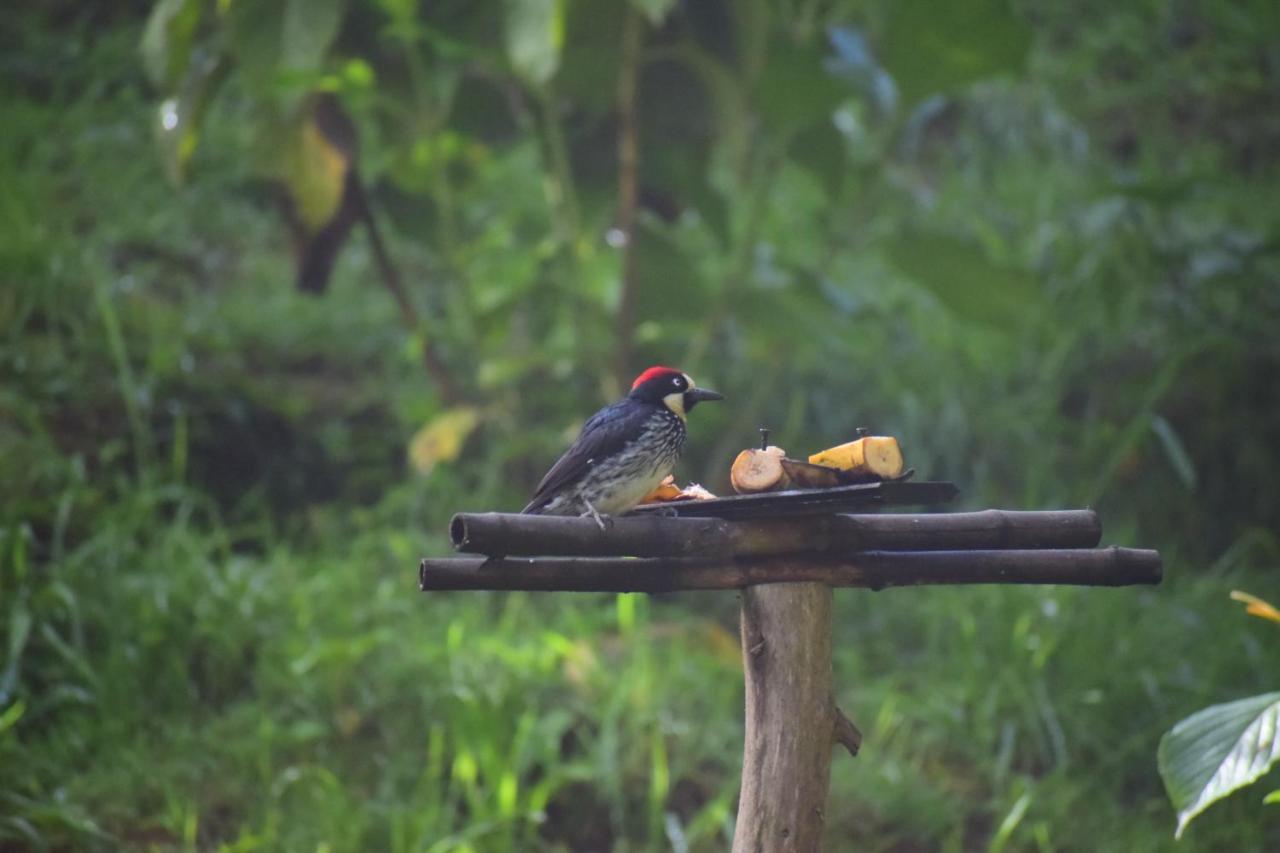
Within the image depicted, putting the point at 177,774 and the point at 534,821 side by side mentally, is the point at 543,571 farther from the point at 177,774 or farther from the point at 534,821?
the point at 177,774

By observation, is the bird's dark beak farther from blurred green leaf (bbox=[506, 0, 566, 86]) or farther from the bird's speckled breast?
blurred green leaf (bbox=[506, 0, 566, 86])

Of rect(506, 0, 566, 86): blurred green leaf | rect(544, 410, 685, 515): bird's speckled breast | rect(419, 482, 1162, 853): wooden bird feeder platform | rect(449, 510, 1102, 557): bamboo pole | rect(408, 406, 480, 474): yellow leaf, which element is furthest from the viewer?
rect(408, 406, 480, 474): yellow leaf

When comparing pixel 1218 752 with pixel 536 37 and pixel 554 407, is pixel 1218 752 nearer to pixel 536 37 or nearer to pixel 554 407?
pixel 536 37

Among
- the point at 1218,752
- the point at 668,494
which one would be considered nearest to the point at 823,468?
the point at 668,494

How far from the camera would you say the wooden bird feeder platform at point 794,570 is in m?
2.07

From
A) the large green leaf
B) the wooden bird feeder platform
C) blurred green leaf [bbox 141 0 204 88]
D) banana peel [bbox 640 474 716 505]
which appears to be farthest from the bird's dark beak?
blurred green leaf [bbox 141 0 204 88]

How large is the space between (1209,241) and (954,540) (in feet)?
11.3

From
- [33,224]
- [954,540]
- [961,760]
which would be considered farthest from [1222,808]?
[33,224]

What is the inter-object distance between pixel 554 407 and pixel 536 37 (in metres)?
1.74

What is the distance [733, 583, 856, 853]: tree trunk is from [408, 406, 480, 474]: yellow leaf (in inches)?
89.9

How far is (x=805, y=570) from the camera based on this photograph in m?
2.17

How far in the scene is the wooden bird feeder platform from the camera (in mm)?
2068

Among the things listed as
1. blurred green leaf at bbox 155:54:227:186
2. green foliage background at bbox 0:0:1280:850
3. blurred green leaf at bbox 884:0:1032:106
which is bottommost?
green foliage background at bbox 0:0:1280:850

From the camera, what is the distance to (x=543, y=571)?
2.10 meters
